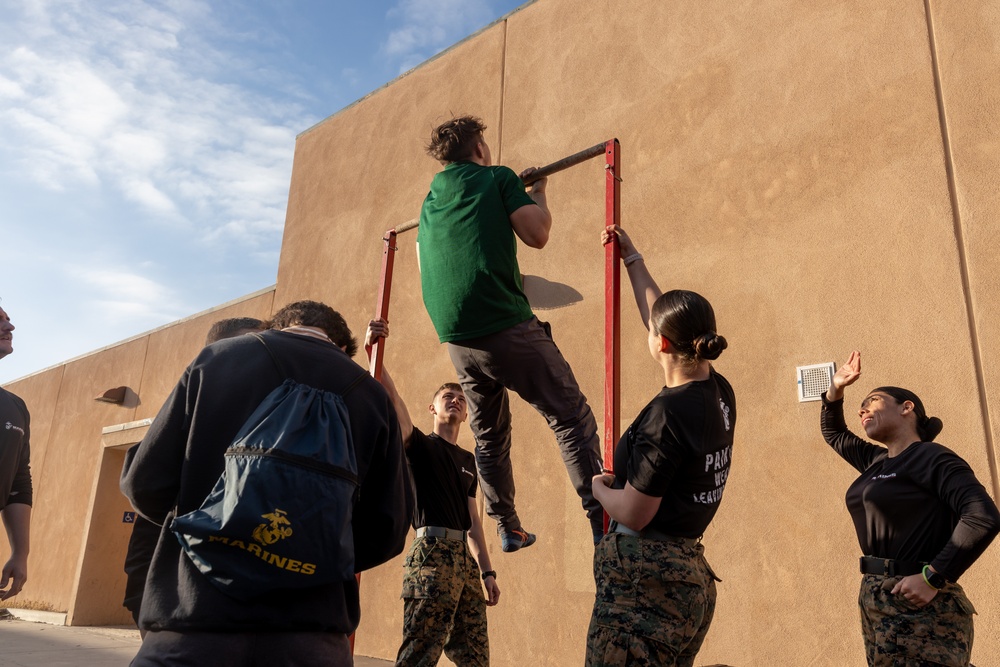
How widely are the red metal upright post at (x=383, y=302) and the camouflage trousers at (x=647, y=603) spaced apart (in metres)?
1.51

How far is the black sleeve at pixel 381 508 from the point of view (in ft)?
5.90

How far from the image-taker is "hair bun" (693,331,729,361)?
199 cm

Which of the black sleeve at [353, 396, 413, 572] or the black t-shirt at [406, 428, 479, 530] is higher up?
the black t-shirt at [406, 428, 479, 530]

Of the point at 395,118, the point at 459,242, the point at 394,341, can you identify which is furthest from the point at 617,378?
the point at 395,118

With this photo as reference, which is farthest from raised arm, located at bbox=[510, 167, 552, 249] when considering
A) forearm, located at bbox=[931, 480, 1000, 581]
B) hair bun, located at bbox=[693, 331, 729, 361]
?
forearm, located at bbox=[931, 480, 1000, 581]

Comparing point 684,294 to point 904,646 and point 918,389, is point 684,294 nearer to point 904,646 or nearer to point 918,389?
point 904,646

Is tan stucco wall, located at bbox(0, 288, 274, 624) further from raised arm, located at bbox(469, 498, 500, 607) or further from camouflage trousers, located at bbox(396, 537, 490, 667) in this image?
camouflage trousers, located at bbox(396, 537, 490, 667)

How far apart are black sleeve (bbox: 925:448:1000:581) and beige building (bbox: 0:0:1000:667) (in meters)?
1.21

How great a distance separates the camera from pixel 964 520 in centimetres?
257

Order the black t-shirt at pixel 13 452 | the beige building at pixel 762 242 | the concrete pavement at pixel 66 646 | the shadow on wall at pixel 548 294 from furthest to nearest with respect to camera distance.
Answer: the concrete pavement at pixel 66 646 < the shadow on wall at pixel 548 294 < the beige building at pixel 762 242 < the black t-shirt at pixel 13 452

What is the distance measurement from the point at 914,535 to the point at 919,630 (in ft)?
1.04

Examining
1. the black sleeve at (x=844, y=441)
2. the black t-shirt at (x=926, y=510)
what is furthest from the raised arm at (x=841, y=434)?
the black t-shirt at (x=926, y=510)

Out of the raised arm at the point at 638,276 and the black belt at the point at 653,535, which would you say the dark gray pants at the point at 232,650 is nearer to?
the black belt at the point at 653,535

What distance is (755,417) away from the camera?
446 centimetres
